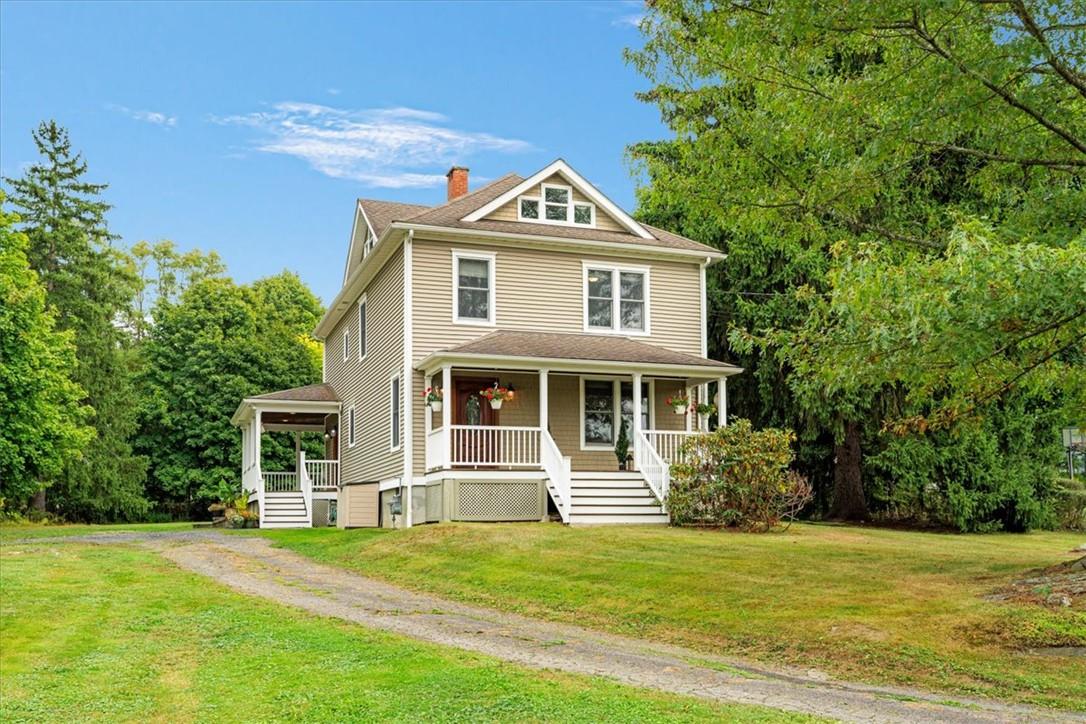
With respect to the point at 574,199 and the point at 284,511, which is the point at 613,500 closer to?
the point at 574,199

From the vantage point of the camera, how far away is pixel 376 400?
25484 millimetres

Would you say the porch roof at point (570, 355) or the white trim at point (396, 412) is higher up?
the porch roof at point (570, 355)

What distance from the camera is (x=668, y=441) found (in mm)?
22375

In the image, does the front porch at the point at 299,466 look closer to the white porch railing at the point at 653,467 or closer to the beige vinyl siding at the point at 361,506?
the beige vinyl siding at the point at 361,506

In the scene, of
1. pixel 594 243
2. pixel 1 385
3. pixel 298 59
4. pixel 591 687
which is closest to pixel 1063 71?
pixel 591 687

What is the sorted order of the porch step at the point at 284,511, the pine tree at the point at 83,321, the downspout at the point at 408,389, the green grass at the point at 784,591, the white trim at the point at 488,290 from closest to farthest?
the green grass at the point at 784,591 < the downspout at the point at 408,389 < the white trim at the point at 488,290 < the porch step at the point at 284,511 < the pine tree at the point at 83,321

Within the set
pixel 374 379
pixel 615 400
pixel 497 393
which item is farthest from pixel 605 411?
pixel 374 379

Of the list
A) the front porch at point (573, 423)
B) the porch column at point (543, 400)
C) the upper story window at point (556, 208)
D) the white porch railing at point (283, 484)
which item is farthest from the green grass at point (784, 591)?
the white porch railing at point (283, 484)

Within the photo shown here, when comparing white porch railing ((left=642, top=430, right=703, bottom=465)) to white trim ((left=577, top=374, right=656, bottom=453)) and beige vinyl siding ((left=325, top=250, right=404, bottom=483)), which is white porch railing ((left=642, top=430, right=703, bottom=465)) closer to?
white trim ((left=577, top=374, right=656, bottom=453))

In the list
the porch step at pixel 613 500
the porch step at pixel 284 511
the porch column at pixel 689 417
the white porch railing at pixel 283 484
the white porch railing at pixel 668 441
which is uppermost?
the porch column at pixel 689 417

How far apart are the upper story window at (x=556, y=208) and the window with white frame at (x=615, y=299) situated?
1.20m

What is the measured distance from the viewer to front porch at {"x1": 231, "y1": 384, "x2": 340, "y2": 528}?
1091 inches

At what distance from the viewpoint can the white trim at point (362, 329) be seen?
2686 cm

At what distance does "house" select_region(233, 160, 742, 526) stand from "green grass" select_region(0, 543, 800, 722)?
8649mm
